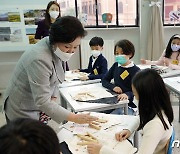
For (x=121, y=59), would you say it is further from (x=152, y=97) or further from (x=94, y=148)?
(x=94, y=148)

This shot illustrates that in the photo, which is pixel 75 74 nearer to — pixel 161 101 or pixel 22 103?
pixel 22 103

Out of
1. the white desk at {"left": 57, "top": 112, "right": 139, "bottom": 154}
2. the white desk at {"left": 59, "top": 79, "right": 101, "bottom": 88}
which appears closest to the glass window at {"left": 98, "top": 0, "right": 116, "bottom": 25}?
the white desk at {"left": 59, "top": 79, "right": 101, "bottom": 88}

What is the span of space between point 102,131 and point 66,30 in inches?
27.2

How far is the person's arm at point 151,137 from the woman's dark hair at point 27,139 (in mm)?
740

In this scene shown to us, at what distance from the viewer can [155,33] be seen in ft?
14.9

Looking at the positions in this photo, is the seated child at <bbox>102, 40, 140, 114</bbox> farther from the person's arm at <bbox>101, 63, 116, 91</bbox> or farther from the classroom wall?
the classroom wall

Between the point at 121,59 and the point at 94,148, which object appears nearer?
the point at 94,148

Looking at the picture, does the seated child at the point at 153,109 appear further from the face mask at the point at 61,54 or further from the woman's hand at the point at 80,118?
the face mask at the point at 61,54

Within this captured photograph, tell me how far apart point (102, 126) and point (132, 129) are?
7.9 inches

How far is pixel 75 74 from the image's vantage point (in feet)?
10.3

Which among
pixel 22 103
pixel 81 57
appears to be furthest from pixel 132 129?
pixel 81 57

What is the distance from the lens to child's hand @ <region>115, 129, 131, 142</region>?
146 centimetres

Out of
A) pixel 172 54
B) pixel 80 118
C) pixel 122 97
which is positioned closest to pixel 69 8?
pixel 172 54

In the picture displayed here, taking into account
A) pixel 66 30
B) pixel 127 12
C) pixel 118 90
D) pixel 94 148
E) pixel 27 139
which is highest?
pixel 127 12
